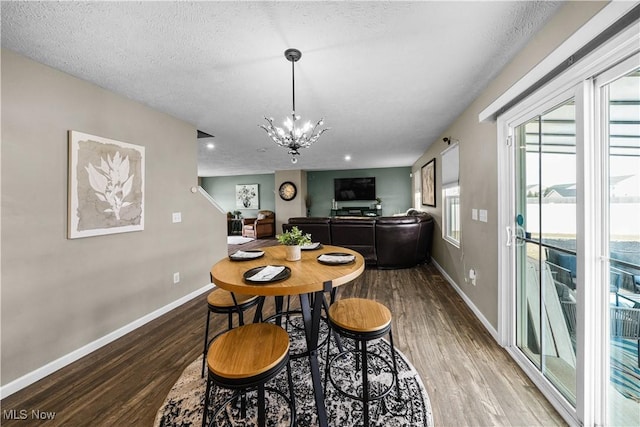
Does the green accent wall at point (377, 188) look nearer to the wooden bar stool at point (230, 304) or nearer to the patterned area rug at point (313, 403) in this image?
the patterned area rug at point (313, 403)

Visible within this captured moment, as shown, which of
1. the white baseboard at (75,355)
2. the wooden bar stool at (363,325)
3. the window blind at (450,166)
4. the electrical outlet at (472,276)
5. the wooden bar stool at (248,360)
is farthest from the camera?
the window blind at (450,166)

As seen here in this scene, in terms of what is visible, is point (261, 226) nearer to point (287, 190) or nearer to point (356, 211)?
point (287, 190)

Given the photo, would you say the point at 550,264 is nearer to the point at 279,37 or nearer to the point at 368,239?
the point at 279,37

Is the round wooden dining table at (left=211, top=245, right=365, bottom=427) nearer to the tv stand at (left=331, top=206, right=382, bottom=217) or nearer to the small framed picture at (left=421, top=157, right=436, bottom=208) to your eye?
the small framed picture at (left=421, top=157, right=436, bottom=208)

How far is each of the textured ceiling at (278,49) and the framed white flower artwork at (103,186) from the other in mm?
577

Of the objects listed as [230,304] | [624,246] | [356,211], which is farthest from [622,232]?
[356,211]

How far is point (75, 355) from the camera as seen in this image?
1.94 metres

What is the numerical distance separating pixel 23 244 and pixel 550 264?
3659mm

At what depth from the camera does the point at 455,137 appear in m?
3.19

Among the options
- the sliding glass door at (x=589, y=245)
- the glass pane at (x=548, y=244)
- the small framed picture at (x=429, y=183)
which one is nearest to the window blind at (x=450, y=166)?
the small framed picture at (x=429, y=183)

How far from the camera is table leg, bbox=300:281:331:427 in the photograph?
1.26 metres

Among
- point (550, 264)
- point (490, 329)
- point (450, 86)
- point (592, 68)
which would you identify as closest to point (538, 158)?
point (592, 68)

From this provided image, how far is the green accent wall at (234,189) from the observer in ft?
29.4

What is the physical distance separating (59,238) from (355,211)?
282 inches
